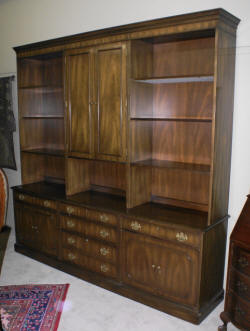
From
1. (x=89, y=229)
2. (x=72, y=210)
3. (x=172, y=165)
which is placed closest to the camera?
(x=172, y=165)

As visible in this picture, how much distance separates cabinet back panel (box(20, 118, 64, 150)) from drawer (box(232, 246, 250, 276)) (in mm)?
2228

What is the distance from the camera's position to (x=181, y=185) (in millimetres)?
2959

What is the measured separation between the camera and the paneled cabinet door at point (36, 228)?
343 cm

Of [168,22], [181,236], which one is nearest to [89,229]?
[181,236]

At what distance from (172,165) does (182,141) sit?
29 centimetres

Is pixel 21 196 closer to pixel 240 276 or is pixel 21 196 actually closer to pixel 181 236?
pixel 181 236

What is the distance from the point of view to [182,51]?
9.23 feet

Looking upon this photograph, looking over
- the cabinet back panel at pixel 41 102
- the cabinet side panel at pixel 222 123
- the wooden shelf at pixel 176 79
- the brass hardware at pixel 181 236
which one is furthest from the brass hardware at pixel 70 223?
the wooden shelf at pixel 176 79

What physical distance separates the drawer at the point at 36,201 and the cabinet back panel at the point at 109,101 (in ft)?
2.66

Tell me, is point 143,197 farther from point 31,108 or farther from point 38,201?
point 31,108

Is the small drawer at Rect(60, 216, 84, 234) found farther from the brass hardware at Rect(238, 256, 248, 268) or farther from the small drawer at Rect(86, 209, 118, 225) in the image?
the brass hardware at Rect(238, 256, 248, 268)

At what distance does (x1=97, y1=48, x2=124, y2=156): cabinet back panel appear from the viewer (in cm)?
283

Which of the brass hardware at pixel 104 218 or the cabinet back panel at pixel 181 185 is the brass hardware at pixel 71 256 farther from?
the cabinet back panel at pixel 181 185

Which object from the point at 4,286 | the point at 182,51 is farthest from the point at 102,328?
the point at 182,51
